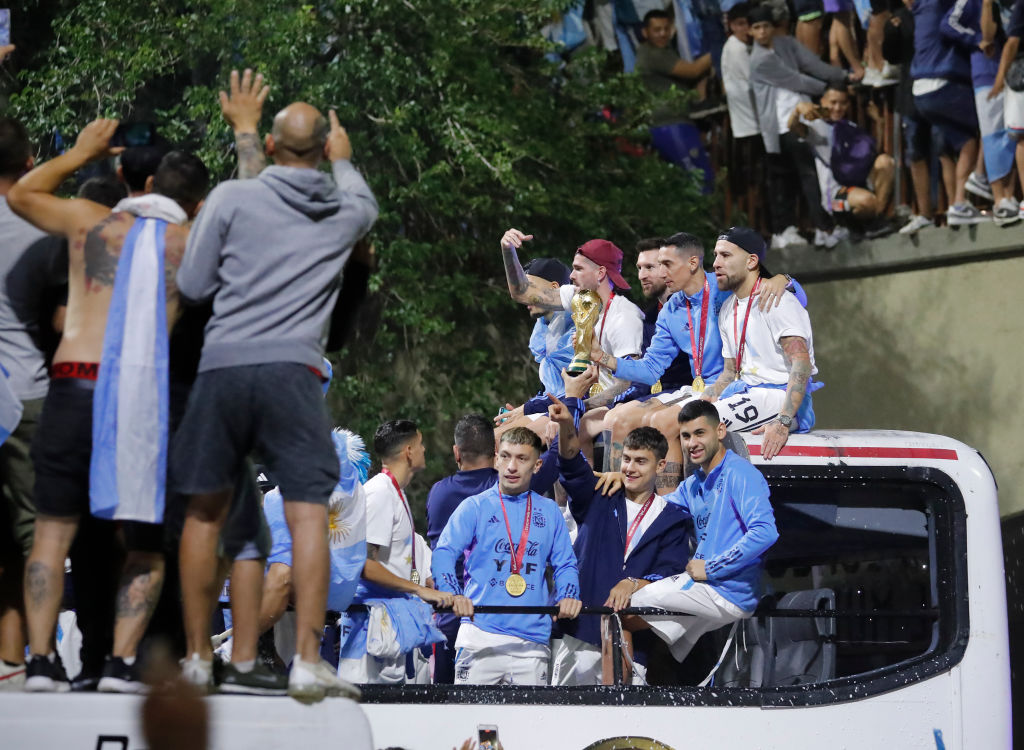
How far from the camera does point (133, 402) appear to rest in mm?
4246

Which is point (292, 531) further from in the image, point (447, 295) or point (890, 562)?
point (447, 295)

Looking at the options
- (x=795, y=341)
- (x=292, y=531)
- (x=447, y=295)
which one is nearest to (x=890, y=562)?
(x=795, y=341)

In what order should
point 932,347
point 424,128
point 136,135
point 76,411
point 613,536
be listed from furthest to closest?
point 932,347
point 424,128
point 613,536
point 136,135
point 76,411

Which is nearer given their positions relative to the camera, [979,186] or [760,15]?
[979,186]

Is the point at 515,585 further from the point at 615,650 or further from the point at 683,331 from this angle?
the point at 683,331

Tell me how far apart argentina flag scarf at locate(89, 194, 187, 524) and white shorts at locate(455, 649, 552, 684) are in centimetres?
231

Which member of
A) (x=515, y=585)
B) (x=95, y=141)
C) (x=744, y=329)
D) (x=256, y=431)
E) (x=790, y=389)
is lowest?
(x=515, y=585)

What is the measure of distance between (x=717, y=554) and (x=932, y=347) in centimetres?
1006

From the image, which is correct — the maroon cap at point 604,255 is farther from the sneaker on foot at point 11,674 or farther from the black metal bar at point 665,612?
the sneaker on foot at point 11,674

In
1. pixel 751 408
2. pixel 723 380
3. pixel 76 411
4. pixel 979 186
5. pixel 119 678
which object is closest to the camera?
pixel 119 678

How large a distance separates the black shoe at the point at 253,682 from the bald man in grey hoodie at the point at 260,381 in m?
0.09

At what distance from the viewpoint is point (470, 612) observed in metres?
6.03

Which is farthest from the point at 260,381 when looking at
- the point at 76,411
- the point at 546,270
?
the point at 546,270

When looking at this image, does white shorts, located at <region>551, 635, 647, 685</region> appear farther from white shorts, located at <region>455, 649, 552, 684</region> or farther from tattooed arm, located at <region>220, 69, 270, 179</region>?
tattooed arm, located at <region>220, 69, 270, 179</region>
